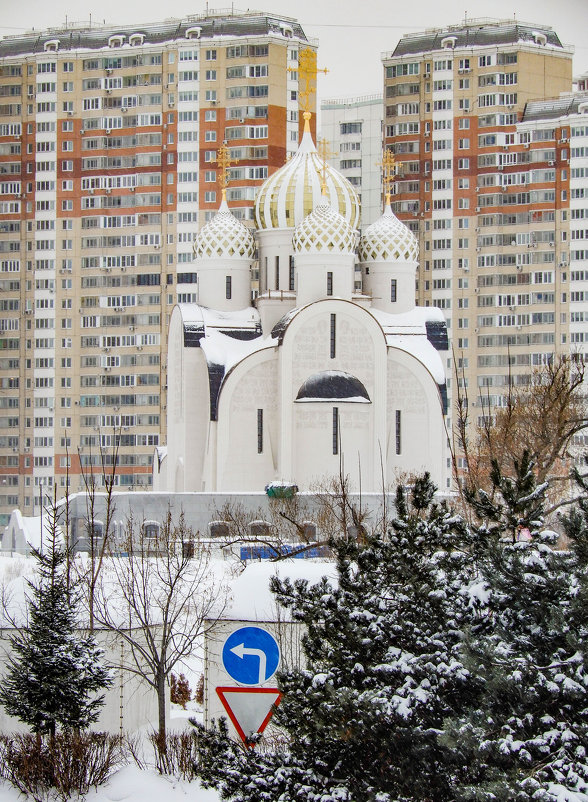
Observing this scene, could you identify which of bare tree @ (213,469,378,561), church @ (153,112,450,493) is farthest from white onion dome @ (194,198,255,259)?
bare tree @ (213,469,378,561)

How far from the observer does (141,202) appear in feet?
184

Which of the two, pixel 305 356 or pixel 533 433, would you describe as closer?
pixel 533 433

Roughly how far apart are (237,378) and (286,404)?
151 centimetres

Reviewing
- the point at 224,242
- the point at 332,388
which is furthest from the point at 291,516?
the point at 224,242

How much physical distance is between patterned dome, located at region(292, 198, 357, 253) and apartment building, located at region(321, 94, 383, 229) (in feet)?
100

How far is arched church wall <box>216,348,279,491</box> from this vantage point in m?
34.2

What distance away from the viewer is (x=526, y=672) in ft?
26.0

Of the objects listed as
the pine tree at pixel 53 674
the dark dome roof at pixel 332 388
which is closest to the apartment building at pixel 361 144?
the dark dome roof at pixel 332 388

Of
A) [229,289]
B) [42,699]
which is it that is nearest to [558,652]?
[42,699]

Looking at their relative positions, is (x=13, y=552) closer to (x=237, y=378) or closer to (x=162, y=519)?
(x=162, y=519)

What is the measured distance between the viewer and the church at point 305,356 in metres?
33.6

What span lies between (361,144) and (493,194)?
11.2m

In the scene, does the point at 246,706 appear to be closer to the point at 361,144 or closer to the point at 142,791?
the point at 142,791

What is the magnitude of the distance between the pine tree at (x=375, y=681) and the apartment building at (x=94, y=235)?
151ft
